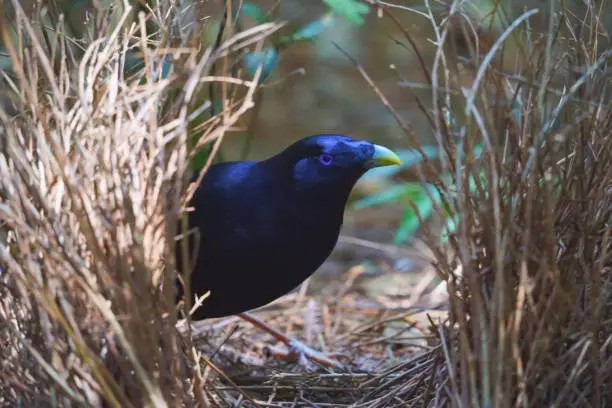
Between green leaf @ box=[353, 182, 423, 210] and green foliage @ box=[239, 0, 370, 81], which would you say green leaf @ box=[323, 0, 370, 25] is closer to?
green foliage @ box=[239, 0, 370, 81]

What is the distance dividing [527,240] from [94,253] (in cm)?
83

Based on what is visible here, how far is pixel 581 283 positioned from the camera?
72.7 inches

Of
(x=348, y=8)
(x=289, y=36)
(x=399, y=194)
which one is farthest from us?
(x=399, y=194)

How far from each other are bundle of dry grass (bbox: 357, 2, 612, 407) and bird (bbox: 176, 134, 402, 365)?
56 cm

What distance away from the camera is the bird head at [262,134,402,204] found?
251 cm

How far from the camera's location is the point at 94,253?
1672 millimetres

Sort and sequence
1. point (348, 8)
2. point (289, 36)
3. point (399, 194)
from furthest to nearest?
point (399, 194), point (289, 36), point (348, 8)

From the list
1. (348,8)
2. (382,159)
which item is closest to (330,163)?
(382,159)

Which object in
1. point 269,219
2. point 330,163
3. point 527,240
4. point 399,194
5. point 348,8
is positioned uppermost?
point 348,8

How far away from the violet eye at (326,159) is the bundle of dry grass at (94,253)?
2.24ft

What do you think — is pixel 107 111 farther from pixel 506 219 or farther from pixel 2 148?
pixel 506 219

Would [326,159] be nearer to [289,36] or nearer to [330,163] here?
[330,163]

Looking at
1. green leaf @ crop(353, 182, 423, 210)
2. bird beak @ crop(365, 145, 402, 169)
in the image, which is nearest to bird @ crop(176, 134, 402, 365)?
bird beak @ crop(365, 145, 402, 169)

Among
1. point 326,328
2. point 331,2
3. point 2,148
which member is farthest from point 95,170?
point 326,328
